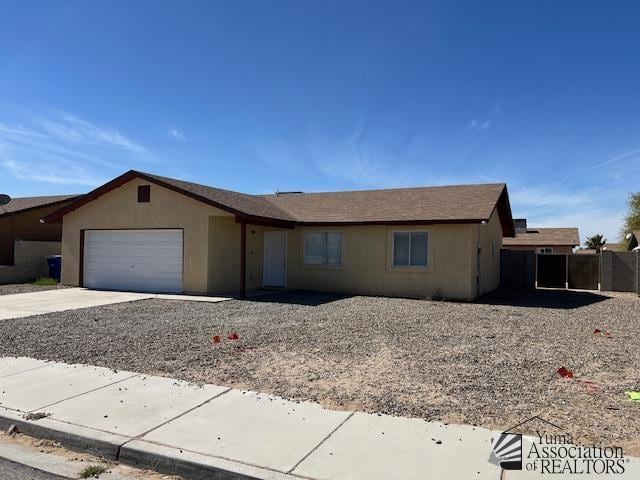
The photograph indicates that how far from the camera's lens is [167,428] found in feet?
15.7

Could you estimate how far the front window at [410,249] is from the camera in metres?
17.0

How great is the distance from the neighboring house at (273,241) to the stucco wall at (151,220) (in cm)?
4

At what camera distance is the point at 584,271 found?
72.2ft

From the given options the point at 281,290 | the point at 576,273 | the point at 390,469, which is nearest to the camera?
the point at 390,469

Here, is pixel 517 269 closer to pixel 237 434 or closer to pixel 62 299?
pixel 62 299

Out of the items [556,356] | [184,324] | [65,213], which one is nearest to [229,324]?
[184,324]

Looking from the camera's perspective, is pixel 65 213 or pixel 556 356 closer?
pixel 556 356

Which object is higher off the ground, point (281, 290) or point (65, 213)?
point (65, 213)

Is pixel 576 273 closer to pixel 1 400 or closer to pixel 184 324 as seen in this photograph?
pixel 184 324

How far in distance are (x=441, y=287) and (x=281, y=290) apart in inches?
224

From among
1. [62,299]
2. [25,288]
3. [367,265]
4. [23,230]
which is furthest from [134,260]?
[23,230]

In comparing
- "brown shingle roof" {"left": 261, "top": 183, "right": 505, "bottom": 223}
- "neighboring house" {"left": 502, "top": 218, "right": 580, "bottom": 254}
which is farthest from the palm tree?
"brown shingle roof" {"left": 261, "top": 183, "right": 505, "bottom": 223}

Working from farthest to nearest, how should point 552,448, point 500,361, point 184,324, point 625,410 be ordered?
point 184,324
point 500,361
point 625,410
point 552,448

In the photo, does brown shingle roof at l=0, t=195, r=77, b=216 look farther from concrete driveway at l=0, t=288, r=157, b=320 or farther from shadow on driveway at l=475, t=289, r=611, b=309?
shadow on driveway at l=475, t=289, r=611, b=309
